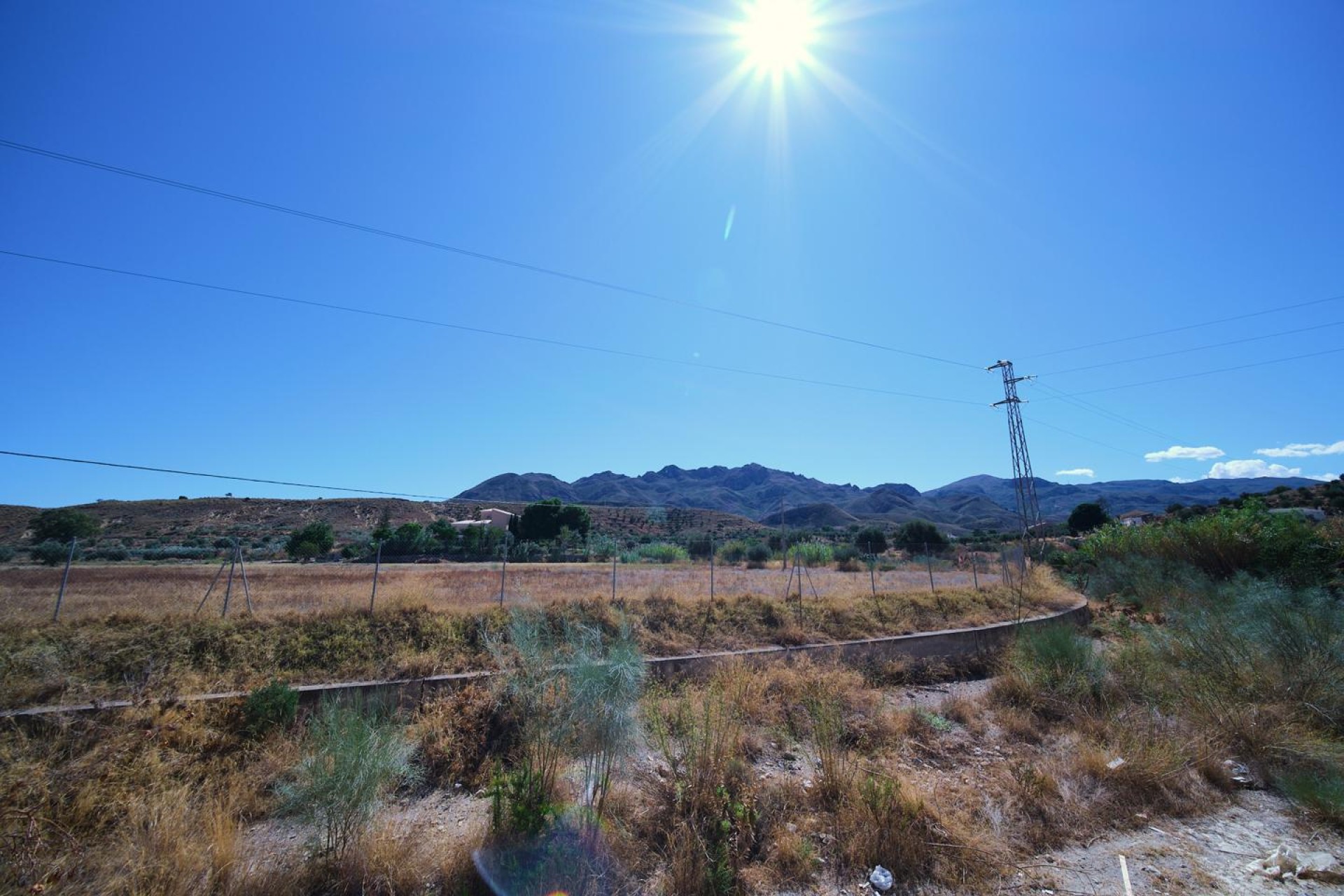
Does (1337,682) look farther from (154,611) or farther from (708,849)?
(154,611)

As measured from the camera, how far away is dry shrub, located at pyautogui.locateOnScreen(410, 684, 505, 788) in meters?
7.88

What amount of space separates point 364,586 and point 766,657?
1162 cm

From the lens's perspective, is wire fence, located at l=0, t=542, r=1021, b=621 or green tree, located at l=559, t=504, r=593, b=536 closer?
wire fence, located at l=0, t=542, r=1021, b=621

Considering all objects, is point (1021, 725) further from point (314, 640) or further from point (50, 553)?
point (50, 553)

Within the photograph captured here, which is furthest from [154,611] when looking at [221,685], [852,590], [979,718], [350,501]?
[350,501]

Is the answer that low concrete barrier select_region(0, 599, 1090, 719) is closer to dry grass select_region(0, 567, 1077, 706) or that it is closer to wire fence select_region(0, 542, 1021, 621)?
dry grass select_region(0, 567, 1077, 706)

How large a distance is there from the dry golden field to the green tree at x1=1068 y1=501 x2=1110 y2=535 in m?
50.6

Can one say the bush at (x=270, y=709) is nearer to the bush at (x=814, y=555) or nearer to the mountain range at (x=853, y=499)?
the bush at (x=814, y=555)

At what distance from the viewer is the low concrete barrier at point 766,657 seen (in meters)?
Result: 8.53

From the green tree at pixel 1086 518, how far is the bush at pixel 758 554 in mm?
47851

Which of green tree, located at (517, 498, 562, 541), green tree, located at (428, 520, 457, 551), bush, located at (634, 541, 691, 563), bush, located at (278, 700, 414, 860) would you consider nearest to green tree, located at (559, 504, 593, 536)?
green tree, located at (517, 498, 562, 541)

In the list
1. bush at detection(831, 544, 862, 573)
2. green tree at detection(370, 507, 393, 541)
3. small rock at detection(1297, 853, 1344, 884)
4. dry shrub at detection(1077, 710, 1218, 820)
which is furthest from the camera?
green tree at detection(370, 507, 393, 541)

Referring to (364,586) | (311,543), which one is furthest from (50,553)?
(364,586)

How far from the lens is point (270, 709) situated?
27.1 ft
